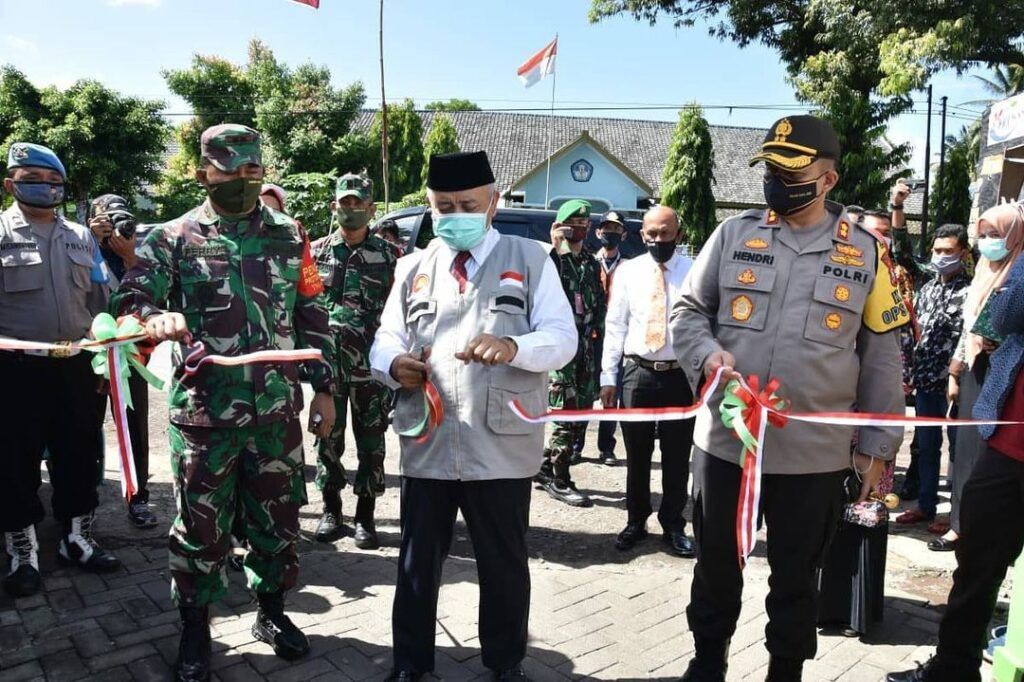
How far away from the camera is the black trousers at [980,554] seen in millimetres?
2709

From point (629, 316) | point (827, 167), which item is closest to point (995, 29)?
point (629, 316)

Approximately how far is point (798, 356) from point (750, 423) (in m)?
0.33

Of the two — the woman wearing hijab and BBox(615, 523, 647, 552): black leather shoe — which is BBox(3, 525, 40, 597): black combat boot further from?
the woman wearing hijab

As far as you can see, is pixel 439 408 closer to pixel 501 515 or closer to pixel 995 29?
pixel 501 515

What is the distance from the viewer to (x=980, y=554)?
277 cm

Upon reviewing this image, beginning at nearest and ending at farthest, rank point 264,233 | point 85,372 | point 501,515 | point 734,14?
point 501,515, point 264,233, point 85,372, point 734,14

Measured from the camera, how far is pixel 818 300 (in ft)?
8.61

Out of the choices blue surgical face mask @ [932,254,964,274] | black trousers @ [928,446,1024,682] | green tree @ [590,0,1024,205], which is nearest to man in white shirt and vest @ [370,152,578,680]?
black trousers @ [928,446,1024,682]

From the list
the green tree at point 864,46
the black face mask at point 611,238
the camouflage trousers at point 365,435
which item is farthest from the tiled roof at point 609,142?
the camouflage trousers at point 365,435

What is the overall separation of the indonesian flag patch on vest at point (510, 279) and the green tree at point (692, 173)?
2311cm

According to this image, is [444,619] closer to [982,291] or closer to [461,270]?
[461,270]

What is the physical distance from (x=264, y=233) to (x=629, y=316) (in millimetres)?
2391

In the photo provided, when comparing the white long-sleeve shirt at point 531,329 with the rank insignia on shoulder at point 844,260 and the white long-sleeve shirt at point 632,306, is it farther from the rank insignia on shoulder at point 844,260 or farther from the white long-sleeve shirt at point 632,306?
the white long-sleeve shirt at point 632,306

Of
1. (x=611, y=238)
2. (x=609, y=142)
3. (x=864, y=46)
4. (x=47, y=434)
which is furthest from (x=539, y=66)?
(x=609, y=142)
